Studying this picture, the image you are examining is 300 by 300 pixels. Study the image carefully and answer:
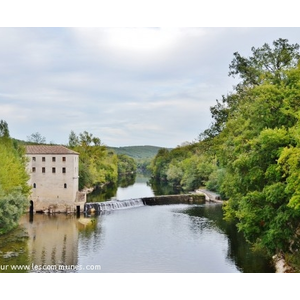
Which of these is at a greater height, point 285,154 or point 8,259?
point 285,154

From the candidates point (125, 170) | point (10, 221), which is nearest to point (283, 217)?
point (10, 221)

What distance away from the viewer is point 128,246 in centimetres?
1213

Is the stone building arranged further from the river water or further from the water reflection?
the water reflection

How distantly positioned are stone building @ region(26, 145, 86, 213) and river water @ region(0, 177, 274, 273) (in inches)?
40.4

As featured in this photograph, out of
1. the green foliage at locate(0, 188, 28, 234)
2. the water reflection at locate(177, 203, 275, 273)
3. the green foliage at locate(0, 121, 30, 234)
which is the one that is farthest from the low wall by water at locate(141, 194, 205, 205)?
the green foliage at locate(0, 188, 28, 234)

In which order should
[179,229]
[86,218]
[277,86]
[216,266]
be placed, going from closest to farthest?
[277,86] → [216,266] → [179,229] → [86,218]

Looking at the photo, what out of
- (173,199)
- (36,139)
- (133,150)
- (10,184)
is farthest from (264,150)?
(133,150)

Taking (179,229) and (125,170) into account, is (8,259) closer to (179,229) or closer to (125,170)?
(179,229)

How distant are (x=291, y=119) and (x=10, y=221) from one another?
8909mm

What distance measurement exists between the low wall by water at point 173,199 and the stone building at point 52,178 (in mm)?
4283

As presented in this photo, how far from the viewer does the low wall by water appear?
2302 centimetres

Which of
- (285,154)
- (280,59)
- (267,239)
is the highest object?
(280,59)

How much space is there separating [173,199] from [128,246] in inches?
467

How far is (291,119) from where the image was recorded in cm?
858
